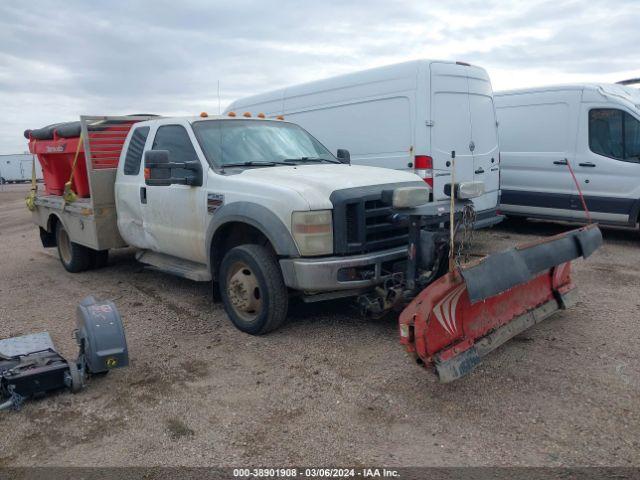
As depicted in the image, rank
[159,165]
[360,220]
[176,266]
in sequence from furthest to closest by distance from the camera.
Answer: [176,266], [159,165], [360,220]

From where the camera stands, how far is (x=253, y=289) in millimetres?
4883

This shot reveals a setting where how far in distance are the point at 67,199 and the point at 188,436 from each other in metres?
5.00

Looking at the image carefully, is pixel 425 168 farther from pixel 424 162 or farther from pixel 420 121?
pixel 420 121

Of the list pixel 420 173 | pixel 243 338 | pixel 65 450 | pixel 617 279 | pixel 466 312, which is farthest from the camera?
pixel 420 173

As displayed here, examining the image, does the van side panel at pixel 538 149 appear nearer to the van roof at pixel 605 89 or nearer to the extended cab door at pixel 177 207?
the van roof at pixel 605 89

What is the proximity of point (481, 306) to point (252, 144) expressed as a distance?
9.16ft

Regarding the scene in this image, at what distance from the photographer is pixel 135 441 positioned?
333 cm

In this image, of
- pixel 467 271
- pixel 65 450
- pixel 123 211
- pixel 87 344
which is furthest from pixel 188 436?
pixel 123 211

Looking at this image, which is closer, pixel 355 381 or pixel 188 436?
pixel 188 436

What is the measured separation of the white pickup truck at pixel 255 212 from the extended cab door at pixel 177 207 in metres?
0.01

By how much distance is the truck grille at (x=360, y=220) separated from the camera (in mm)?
4496

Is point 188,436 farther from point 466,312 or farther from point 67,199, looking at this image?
point 67,199

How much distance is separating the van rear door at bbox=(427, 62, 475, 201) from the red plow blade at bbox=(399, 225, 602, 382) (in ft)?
9.29

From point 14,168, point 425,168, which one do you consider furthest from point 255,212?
point 14,168
